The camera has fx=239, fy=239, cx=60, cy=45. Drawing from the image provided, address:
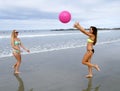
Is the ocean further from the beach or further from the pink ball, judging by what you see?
the pink ball

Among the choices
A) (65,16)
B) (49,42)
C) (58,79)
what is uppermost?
(65,16)

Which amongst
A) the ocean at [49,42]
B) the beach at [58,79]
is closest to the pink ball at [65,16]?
the beach at [58,79]

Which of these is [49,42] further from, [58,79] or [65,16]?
[65,16]

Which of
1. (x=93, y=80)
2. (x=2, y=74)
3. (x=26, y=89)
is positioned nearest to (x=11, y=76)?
(x=2, y=74)

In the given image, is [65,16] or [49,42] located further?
[49,42]

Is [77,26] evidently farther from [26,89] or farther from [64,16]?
[26,89]

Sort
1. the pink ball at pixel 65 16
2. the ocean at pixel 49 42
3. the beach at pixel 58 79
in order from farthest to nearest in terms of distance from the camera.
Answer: the ocean at pixel 49 42 < the pink ball at pixel 65 16 < the beach at pixel 58 79

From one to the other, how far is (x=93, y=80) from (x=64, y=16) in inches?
92.7

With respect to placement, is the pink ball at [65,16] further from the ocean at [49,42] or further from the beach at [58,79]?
the ocean at [49,42]

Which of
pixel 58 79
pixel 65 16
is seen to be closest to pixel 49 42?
pixel 58 79

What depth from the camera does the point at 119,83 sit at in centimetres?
748

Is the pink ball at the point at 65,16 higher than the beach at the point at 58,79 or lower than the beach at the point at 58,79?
higher

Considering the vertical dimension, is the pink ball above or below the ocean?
above

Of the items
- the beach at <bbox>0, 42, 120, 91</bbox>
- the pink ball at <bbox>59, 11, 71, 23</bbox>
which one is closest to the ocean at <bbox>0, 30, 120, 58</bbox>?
the beach at <bbox>0, 42, 120, 91</bbox>
